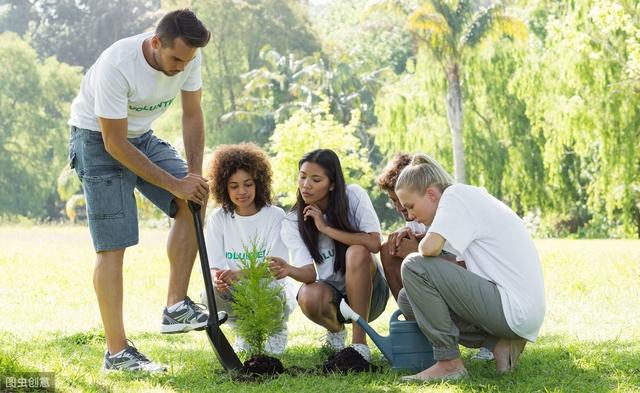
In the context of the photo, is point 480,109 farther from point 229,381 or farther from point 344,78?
point 229,381

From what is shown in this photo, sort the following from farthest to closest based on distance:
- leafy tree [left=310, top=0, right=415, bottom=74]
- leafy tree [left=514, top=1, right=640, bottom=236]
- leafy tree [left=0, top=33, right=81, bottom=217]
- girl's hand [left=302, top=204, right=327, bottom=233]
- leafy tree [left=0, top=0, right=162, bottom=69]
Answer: leafy tree [left=0, top=0, right=162, bottom=69] < leafy tree [left=0, top=33, right=81, bottom=217] < leafy tree [left=310, top=0, right=415, bottom=74] < leafy tree [left=514, top=1, right=640, bottom=236] < girl's hand [left=302, top=204, right=327, bottom=233]

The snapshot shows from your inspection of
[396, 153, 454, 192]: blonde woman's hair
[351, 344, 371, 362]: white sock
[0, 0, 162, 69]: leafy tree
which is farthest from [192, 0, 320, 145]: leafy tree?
[396, 153, 454, 192]: blonde woman's hair

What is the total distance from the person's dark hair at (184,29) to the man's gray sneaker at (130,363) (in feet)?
4.70

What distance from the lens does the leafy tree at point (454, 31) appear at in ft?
77.8

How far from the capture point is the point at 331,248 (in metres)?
5.12

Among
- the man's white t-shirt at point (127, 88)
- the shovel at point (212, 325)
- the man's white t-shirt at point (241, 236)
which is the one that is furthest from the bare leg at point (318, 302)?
the man's white t-shirt at point (127, 88)

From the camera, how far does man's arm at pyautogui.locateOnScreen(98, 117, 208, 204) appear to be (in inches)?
172

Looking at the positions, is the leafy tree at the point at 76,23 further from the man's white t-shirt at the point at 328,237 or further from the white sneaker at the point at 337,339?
the white sneaker at the point at 337,339

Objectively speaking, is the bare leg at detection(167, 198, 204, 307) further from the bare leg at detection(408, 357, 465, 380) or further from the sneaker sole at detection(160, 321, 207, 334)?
the bare leg at detection(408, 357, 465, 380)

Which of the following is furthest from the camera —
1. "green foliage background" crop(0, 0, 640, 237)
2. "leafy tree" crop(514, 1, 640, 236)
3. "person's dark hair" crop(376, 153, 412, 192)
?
"green foliage background" crop(0, 0, 640, 237)

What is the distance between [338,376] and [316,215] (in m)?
0.95

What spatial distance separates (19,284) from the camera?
32.0 ft

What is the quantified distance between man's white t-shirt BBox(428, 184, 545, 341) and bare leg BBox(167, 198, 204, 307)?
123 centimetres

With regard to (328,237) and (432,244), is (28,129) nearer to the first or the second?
(328,237)
